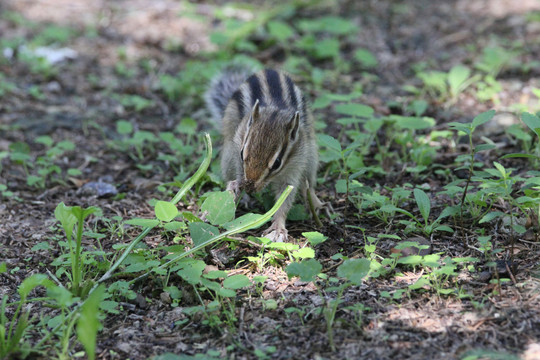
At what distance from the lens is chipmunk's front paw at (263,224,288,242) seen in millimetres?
3570

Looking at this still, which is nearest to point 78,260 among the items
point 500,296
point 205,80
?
point 500,296

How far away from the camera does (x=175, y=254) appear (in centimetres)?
314

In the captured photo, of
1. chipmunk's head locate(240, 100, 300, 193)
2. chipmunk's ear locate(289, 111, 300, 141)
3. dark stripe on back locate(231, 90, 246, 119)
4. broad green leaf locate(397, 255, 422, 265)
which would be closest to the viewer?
broad green leaf locate(397, 255, 422, 265)

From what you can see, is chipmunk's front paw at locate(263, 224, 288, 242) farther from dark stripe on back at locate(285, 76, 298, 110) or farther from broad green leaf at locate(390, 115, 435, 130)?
broad green leaf at locate(390, 115, 435, 130)

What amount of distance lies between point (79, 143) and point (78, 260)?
263 centimetres

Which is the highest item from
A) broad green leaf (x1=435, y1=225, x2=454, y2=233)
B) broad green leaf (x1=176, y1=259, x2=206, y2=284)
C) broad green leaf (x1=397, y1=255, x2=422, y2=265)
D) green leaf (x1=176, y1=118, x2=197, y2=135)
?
green leaf (x1=176, y1=118, x2=197, y2=135)

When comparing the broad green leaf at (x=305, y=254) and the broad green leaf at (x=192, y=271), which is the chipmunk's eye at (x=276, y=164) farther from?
the broad green leaf at (x=192, y=271)

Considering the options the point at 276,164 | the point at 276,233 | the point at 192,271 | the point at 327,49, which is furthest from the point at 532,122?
the point at 327,49

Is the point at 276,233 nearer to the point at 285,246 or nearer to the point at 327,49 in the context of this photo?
the point at 285,246

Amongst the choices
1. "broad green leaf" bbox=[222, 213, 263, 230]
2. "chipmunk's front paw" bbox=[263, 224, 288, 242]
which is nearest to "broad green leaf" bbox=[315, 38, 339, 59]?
"chipmunk's front paw" bbox=[263, 224, 288, 242]

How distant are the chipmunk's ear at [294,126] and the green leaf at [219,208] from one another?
733 mm

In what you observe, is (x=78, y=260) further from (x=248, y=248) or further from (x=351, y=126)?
(x=351, y=126)

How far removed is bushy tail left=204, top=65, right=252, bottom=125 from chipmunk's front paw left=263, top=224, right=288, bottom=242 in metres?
1.57

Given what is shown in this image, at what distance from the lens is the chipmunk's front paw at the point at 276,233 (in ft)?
11.7
